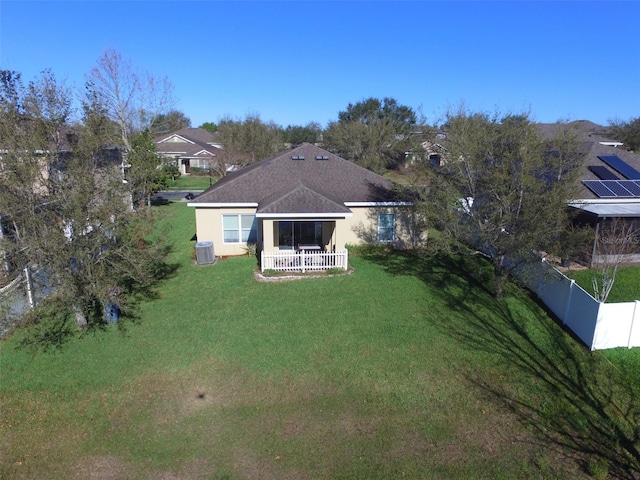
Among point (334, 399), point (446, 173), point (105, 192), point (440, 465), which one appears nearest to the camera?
point (440, 465)

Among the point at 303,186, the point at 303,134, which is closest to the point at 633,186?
the point at 303,186

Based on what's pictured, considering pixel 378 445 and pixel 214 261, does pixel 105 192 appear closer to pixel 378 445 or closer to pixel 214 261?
pixel 214 261

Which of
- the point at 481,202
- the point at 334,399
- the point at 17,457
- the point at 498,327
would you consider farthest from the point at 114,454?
the point at 481,202

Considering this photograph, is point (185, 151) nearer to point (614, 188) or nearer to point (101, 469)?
point (614, 188)

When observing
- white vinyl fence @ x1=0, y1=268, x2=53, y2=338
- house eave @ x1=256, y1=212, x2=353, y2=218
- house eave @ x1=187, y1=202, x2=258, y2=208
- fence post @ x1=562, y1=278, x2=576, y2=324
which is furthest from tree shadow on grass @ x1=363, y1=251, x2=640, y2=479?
white vinyl fence @ x1=0, y1=268, x2=53, y2=338

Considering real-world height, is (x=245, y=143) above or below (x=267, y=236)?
above
